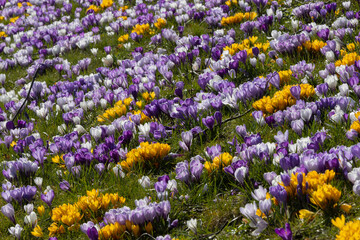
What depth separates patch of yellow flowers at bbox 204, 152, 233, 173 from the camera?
13.4ft

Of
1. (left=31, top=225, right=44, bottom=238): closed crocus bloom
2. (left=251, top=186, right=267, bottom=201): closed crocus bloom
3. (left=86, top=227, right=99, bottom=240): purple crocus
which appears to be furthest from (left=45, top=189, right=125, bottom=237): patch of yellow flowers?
(left=251, top=186, right=267, bottom=201): closed crocus bloom

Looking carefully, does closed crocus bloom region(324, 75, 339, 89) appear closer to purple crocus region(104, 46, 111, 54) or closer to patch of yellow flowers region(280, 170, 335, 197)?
patch of yellow flowers region(280, 170, 335, 197)

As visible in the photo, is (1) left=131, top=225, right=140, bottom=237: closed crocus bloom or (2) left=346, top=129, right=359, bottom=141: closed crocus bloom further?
(2) left=346, top=129, right=359, bottom=141: closed crocus bloom

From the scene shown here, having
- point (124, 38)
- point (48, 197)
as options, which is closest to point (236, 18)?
point (124, 38)

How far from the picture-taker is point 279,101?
4.86m

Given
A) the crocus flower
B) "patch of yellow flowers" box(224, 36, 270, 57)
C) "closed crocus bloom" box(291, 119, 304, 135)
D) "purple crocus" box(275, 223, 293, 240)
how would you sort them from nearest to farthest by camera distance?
1. "purple crocus" box(275, 223, 293, 240)
2. "closed crocus bloom" box(291, 119, 304, 135)
3. the crocus flower
4. "patch of yellow flowers" box(224, 36, 270, 57)

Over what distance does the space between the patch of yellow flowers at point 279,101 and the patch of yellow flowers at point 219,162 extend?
1.04 meters

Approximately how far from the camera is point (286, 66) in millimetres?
6223

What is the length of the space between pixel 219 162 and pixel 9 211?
2.05 meters

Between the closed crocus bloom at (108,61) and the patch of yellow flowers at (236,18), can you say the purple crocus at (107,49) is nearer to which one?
the closed crocus bloom at (108,61)

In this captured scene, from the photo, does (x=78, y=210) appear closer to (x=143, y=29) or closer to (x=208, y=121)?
(x=208, y=121)

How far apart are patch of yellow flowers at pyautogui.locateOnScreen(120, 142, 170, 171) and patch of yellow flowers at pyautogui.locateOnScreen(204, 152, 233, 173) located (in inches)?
29.1

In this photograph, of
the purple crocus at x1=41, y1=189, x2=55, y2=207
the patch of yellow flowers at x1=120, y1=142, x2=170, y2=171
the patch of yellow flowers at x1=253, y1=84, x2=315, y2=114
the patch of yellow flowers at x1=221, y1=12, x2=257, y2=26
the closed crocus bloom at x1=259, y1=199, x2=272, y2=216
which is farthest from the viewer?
the patch of yellow flowers at x1=221, y1=12, x2=257, y2=26

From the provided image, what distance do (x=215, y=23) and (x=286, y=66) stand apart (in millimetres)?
3255
